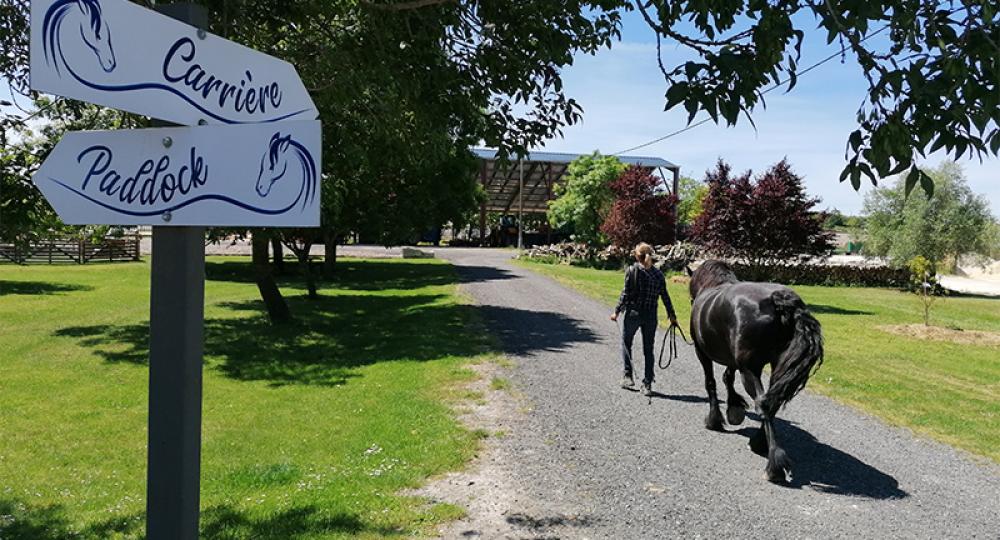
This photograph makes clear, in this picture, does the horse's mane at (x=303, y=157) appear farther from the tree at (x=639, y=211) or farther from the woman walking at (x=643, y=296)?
the tree at (x=639, y=211)

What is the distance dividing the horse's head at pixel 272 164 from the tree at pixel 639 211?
1257 inches

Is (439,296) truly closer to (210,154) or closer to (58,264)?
Result: (210,154)

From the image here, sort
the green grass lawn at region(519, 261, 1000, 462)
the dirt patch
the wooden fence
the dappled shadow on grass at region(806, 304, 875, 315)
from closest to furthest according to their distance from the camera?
the green grass lawn at region(519, 261, 1000, 462), the dirt patch, the dappled shadow on grass at region(806, 304, 875, 315), the wooden fence

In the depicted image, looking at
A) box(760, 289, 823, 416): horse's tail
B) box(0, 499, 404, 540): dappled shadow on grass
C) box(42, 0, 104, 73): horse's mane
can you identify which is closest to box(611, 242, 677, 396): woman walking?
box(760, 289, 823, 416): horse's tail

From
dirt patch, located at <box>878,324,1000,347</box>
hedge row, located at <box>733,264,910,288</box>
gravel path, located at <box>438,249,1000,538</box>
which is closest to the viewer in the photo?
gravel path, located at <box>438,249,1000,538</box>

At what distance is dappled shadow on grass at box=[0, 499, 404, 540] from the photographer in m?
4.52

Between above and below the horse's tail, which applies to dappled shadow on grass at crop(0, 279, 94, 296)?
below

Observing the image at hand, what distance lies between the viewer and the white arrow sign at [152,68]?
1803mm

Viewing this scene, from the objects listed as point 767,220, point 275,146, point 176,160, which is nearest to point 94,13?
point 176,160

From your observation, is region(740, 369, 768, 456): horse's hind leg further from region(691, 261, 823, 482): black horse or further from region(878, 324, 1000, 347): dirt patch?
region(878, 324, 1000, 347): dirt patch

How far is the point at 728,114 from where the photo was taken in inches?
110

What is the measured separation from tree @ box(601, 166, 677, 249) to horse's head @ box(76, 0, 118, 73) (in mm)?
32144

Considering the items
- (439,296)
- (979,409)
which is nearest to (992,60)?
(979,409)

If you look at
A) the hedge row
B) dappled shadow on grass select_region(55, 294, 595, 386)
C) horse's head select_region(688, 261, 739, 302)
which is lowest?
dappled shadow on grass select_region(55, 294, 595, 386)
